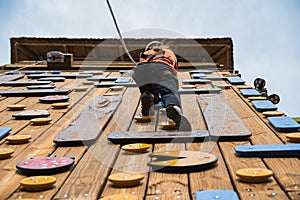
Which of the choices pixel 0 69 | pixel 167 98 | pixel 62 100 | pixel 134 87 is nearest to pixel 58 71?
pixel 0 69

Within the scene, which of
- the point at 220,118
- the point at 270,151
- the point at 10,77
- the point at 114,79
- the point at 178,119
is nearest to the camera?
the point at 270,151

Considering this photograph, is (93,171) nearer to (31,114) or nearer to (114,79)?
(31,114)

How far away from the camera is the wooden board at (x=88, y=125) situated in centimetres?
435

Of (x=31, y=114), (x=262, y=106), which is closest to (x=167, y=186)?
(x=31, y=114)

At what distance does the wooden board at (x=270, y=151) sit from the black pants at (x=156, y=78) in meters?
1.44

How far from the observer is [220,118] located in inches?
203

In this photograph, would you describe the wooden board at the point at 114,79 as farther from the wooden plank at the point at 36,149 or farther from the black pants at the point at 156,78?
the wooden plank at the point at 36,149

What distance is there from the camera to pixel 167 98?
4.98 meters

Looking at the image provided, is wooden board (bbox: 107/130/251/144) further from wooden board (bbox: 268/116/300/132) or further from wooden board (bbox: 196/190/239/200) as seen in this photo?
wooden board (bbox: 196/190/239/200)

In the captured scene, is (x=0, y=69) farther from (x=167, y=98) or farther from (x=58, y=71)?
(x=167, y=98)

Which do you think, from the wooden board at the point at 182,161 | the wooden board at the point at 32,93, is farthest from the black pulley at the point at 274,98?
the wooden board at the point at 182,161

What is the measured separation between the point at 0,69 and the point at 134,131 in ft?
19.8

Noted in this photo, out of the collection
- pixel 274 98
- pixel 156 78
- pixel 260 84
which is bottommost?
pixel 274 98

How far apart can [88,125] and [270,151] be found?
174 centimetres
